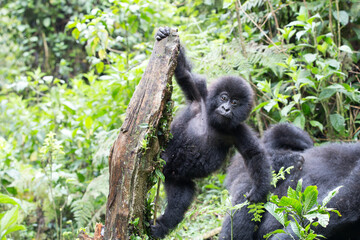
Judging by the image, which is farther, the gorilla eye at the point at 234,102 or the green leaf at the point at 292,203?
the gorilla eye at the point at 234,102

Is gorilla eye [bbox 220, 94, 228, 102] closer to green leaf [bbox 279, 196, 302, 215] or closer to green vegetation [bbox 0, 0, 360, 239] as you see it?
green vegetation [bbox 0, 0, 360, 239]

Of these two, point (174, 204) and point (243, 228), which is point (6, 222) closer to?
point (174, 204)

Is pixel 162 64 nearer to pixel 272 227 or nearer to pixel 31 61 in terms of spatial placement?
pixel 272 227

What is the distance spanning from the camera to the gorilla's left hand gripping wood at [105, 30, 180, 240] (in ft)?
9.03

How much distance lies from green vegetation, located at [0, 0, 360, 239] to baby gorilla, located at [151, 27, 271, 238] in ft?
1.41

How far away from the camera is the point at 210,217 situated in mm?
5379

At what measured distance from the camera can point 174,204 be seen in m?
3.66

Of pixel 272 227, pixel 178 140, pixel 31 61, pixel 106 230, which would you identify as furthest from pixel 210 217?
pixel 31 61

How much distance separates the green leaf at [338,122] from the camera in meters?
4.90

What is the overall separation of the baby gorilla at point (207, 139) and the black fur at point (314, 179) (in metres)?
0.48

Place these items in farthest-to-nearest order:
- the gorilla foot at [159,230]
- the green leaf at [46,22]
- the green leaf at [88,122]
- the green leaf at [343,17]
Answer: the green leaf at [46,22] < the green leaf at [88,122] < the green leaf at [343,17] < the gorilla foot at [159,230]

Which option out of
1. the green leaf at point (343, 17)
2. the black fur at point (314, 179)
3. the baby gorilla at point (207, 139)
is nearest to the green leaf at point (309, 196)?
the black fur at point (314, 179)

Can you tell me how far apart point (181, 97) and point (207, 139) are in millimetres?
1818

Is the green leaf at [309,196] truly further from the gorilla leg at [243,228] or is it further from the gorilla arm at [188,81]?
the gorilla arm at [188,81]
